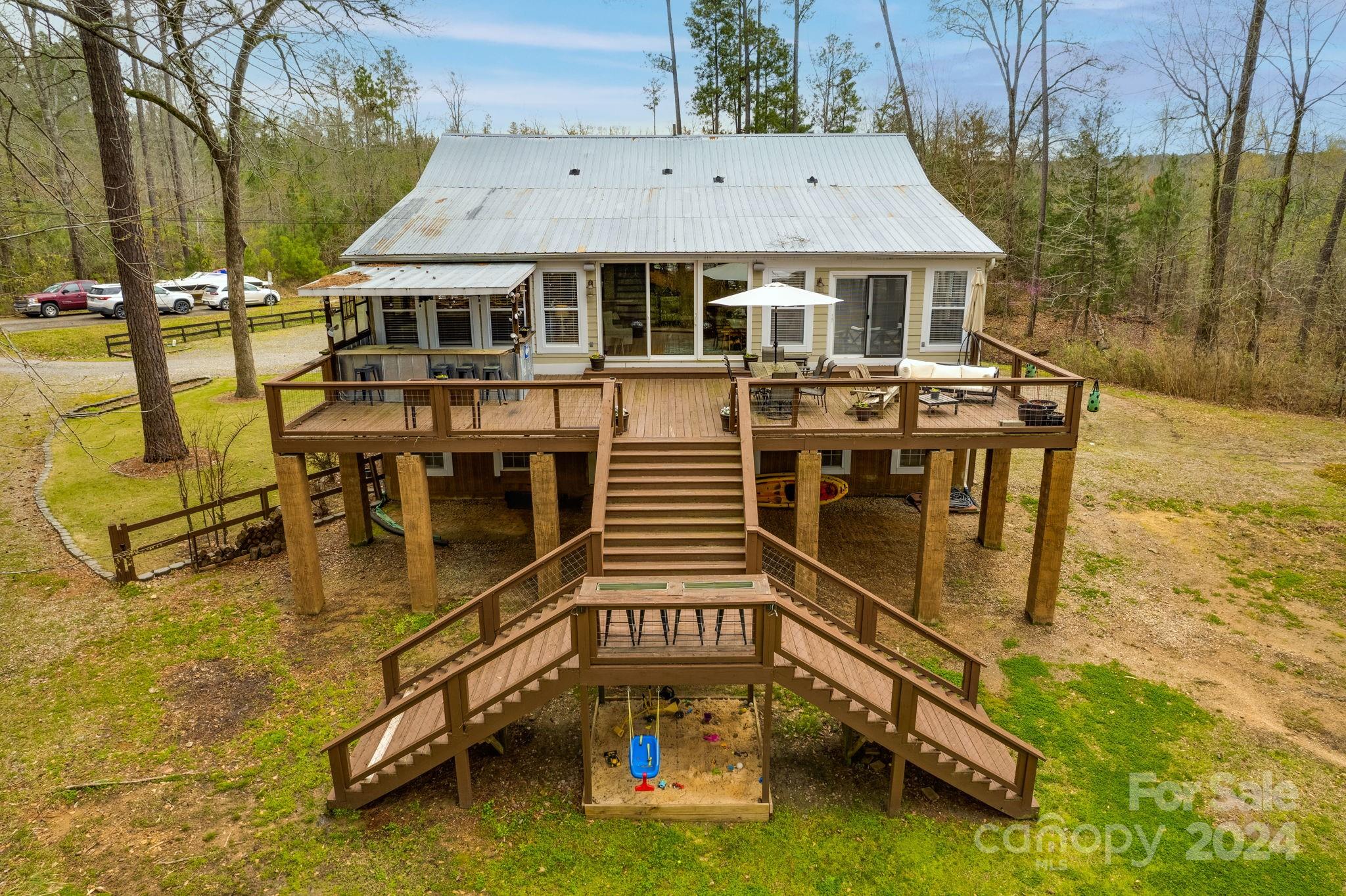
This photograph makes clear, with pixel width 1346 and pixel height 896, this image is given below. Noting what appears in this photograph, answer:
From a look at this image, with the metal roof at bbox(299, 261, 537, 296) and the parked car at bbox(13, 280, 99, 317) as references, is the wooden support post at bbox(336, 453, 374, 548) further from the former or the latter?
the parked car at bbox(13, 280, 99, 317)

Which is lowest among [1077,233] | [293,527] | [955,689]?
[955,689]

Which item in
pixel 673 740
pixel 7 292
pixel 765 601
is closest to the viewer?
pixel 765 601

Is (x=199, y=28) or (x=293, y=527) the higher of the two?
(x=199, y=28)

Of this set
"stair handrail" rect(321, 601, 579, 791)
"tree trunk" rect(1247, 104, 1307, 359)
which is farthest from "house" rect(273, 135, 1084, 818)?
"tree trunk" rect(1247, 104, 1307, 359)

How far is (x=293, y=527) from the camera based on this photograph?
11.4m

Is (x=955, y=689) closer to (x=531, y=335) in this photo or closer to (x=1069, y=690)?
(x=1069, y=690)

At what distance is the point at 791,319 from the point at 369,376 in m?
7.63

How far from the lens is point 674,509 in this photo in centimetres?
1009

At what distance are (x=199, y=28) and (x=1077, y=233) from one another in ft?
96.4

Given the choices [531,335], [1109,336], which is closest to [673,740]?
[531,335]

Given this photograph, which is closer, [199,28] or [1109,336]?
[199,28]

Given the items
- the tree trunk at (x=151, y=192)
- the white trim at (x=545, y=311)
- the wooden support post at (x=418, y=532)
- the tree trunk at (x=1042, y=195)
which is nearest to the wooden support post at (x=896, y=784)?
the wooden support post at (x=418, y=532)

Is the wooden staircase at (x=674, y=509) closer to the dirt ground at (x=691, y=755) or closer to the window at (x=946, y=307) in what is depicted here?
the dirt ground at (x=691, y=755)

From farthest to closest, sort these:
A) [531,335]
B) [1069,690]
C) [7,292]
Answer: [7,292]
[531,335]
[1069,690]
